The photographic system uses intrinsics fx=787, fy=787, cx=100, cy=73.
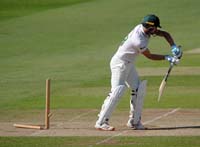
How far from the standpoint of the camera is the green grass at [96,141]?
12141 millimetres

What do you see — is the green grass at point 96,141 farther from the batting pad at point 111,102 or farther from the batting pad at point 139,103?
the batting pad at point 139,103

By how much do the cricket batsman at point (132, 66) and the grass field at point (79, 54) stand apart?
100 centimetres

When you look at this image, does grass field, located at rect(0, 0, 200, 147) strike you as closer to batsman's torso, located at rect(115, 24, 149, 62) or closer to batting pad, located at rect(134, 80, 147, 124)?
batting pad, located at rect(134, 80, 147, 124)

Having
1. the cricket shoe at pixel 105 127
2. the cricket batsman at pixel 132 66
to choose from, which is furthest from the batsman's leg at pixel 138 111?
the cricket shoe at pixel 105 127

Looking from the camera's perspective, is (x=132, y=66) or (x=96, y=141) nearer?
(x=96, y=141)

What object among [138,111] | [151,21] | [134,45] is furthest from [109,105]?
[151,21]

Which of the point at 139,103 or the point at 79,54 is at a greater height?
the point at 139,103

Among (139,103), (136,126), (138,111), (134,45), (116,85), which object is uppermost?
(134,45)

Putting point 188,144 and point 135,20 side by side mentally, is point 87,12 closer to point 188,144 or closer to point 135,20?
point 135,20

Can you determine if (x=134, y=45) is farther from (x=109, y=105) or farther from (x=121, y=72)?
(x=109, y=105)

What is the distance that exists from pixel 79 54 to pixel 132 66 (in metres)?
14.5

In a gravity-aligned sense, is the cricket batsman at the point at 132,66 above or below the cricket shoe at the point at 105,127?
above

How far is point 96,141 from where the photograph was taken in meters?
12.5

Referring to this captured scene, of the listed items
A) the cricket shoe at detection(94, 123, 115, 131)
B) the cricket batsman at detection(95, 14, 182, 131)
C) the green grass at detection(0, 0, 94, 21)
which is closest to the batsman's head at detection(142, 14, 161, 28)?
the cricket batsman at detection(95, 14, 182, 131)
